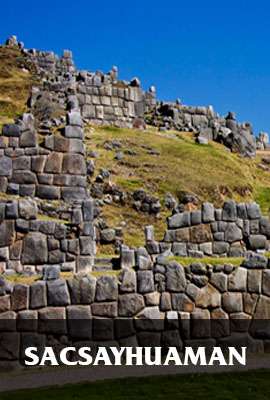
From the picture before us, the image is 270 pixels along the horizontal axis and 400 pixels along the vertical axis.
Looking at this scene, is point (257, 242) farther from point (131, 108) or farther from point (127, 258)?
point (131, 108)

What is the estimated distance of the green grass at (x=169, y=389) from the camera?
34.9ft

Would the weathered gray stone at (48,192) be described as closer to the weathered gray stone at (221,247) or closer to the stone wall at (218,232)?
the stone wall at (218,232)

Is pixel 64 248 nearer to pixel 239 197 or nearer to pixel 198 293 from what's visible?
pixel 198 293

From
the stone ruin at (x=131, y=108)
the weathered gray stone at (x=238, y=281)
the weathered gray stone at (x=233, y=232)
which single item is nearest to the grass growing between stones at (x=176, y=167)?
the stone ruin at (x=131, y=108)

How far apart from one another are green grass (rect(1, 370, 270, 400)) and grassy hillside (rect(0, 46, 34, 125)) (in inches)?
1154

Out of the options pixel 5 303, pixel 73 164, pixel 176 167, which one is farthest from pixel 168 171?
pixel 5 303

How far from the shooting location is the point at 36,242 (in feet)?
54.9

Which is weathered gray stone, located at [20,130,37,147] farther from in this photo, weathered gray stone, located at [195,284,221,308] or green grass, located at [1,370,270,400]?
green grass, located at [1,370,270,400]

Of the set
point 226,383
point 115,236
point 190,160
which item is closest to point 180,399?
point 226,383

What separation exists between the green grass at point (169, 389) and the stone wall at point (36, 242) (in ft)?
17.1

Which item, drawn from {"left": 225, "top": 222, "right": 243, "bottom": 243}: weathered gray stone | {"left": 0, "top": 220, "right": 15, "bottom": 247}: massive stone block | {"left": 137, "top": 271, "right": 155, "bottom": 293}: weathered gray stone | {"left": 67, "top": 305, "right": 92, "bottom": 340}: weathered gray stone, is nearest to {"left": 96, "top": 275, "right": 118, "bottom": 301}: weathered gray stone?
{"left": 67, "top": 305, "right": 92, "bottom": 340}: weathered gray stone

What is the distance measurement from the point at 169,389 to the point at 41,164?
998cm

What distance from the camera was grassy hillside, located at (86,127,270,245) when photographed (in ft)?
99.4

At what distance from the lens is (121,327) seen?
1334 cm
